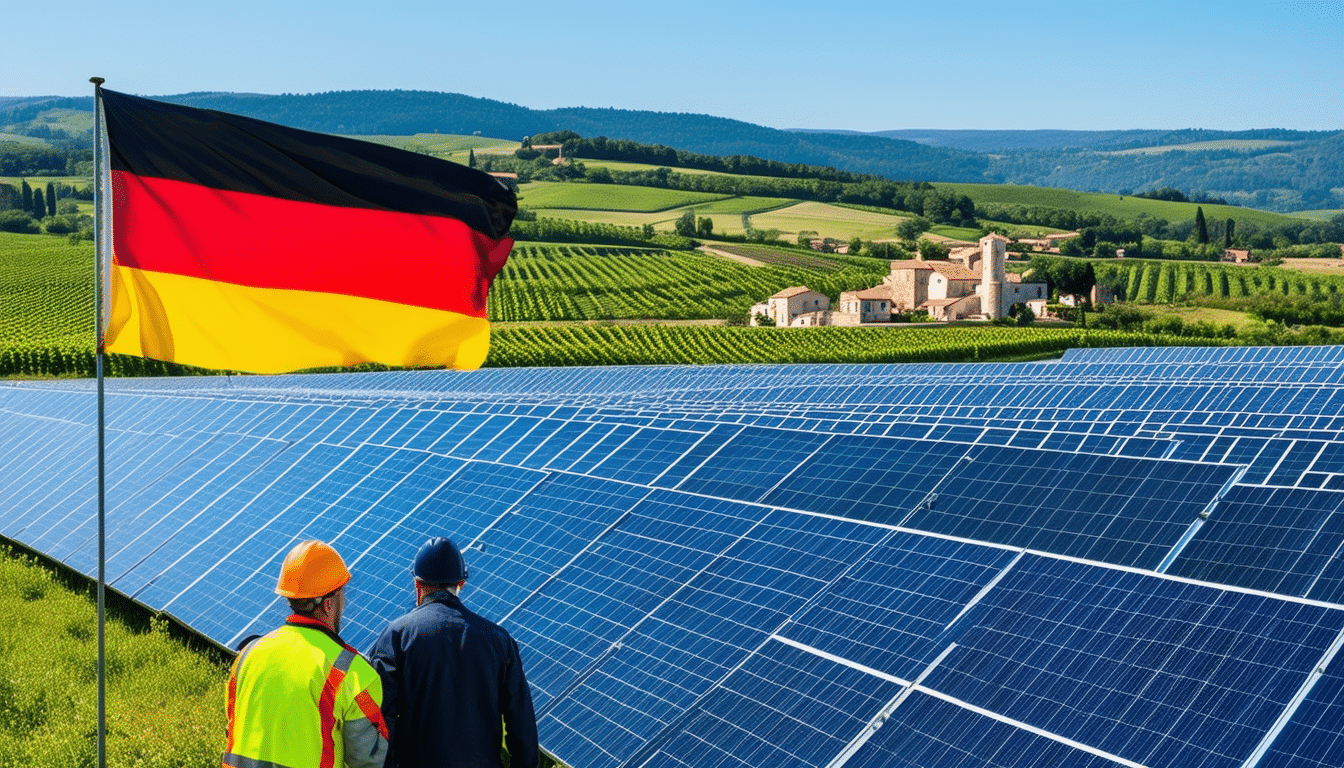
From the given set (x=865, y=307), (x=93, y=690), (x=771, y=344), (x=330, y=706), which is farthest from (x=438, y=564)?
(x=865, y=307)

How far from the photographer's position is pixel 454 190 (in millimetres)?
10250

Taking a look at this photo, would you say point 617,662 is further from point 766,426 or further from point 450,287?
point 766,426

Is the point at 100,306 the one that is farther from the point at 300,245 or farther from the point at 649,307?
the point at 649,307

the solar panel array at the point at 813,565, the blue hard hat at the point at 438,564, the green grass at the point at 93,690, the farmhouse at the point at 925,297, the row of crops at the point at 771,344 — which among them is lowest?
the row of crops at the point at 771,344

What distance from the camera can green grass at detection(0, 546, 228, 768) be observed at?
11.2m

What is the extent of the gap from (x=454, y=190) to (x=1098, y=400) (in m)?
19.3

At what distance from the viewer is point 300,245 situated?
9.93 m

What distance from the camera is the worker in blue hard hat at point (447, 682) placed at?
257 inches

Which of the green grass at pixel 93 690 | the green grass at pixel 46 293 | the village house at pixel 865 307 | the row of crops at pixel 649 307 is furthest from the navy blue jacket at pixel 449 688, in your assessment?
the village house at pixel 865 307

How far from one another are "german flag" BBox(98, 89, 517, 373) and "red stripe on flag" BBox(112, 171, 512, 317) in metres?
0.01

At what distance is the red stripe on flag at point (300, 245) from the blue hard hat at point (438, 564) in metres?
3.76

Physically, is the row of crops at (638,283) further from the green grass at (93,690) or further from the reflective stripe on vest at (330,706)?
the reflective stripe on vest at (330,706)

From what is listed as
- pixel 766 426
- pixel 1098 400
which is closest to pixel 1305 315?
pixel 1098 400

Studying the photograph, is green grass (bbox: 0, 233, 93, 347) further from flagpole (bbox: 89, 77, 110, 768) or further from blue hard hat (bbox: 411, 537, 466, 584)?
blue hard hat (bbox: 411, 537, 466, 584)
